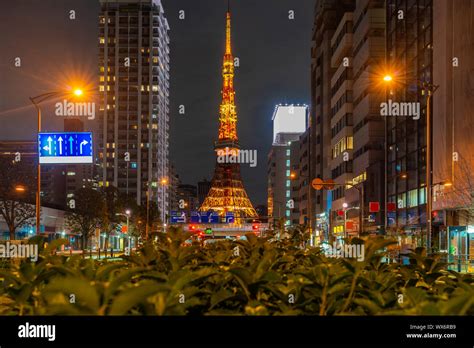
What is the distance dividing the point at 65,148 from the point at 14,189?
120ft

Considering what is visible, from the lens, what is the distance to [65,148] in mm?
33281

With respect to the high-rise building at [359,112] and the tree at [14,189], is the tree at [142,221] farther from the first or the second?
the tree at [14,189]

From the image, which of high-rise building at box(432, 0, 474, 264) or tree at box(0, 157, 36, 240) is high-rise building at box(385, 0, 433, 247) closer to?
high-rise building at box(432, 0, 474, 264)

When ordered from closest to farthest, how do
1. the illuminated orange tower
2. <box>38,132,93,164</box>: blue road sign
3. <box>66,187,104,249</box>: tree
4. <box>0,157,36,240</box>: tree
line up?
<box>38,132,93,164</box>: blue road sign → <box>0,157,36,240</box>: tree → <box>66,187,104,249</box>: tree → the illuminated orange tower

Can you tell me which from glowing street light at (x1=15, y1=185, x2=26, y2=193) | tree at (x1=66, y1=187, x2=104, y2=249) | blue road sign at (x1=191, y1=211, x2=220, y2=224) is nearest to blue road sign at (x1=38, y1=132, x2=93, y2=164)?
glowing street light at (x1=15, y1=185, x2=26, y2=193)

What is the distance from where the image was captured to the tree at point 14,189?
218ft

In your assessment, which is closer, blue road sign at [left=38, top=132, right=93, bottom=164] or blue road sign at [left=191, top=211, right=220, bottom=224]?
blue road sign at [left=38, top=132, right=93, bottom=164]

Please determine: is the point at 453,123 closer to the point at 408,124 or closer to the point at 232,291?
the point at 408,124

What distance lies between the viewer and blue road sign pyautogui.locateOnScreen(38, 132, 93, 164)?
107 ft

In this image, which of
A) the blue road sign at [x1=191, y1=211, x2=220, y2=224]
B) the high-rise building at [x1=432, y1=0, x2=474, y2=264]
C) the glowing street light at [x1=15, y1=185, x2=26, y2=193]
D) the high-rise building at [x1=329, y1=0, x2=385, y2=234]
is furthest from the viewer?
the blue road sign at [x1=191, y1=211, x2=220, y2=224]

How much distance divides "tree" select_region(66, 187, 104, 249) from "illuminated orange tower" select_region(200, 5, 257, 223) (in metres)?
85.5

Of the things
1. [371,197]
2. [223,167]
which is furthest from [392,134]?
[223,167]
